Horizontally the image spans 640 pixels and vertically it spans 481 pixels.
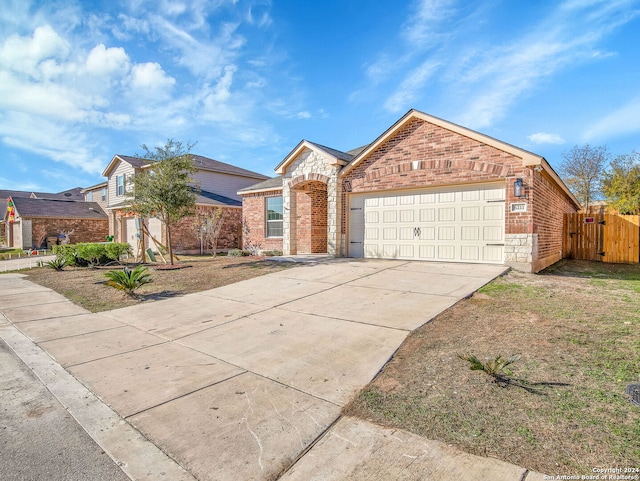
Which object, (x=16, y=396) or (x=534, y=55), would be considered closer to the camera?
(x=16, y=396)

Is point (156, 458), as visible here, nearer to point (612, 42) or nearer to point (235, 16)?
point (235, 16)

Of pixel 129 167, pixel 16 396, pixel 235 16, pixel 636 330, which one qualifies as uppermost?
pixel 235 16

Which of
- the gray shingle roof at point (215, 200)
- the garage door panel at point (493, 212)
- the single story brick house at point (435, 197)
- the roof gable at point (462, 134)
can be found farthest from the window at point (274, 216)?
the garage door panel at point (493, 212)

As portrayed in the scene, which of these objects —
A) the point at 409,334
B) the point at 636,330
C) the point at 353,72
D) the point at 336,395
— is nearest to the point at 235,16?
the point at 353,72

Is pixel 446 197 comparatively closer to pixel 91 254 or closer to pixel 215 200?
pixel 91 254

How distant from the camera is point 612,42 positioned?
828 centimetres

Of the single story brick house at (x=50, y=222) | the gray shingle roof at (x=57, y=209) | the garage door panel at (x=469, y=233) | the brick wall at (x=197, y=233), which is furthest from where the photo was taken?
the gray shingle roof at (x=57, y=209)

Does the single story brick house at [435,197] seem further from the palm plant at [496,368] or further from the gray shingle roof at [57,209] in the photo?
the gray shingle roof at [57,209]

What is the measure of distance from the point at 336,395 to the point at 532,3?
990 centimetres

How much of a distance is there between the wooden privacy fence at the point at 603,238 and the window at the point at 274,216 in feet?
40.9

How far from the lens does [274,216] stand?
16625 mm

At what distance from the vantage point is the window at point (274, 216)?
53.7ft

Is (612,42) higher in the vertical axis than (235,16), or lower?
lower

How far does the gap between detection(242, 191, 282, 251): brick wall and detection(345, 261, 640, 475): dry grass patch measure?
11946 millimetres
